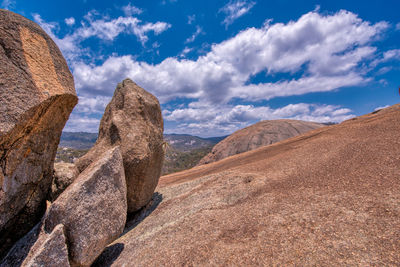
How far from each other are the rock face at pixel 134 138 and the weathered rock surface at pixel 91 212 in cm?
192

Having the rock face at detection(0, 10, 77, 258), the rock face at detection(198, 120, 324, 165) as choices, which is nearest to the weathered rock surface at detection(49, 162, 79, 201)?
the rock face at detection(0, 10, 77, 258)

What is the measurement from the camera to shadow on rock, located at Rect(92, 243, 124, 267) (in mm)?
7180

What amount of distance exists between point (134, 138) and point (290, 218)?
7.44 meters

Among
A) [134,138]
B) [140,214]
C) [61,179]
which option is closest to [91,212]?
[61,179]

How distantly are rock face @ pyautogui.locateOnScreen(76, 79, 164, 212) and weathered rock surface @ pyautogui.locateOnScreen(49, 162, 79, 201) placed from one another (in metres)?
0.45

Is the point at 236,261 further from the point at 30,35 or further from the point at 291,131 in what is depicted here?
the point at 291,131

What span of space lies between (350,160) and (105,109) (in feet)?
44.6

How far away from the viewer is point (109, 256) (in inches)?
292

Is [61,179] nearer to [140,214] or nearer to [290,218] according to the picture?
[140,214]

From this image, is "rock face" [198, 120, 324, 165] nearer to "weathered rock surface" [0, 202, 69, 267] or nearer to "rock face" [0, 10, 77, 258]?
"rock face" [0, 10, 77, 258]

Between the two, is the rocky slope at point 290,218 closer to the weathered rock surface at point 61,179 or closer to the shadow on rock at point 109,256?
the shadow on rock at point 109,256

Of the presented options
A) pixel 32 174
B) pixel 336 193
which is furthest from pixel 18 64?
pixel 336 193

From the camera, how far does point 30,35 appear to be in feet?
Result: 21.2

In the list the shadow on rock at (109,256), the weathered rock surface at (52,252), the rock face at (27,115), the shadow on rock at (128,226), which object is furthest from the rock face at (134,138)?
the weathered rock surface at (52,252)
